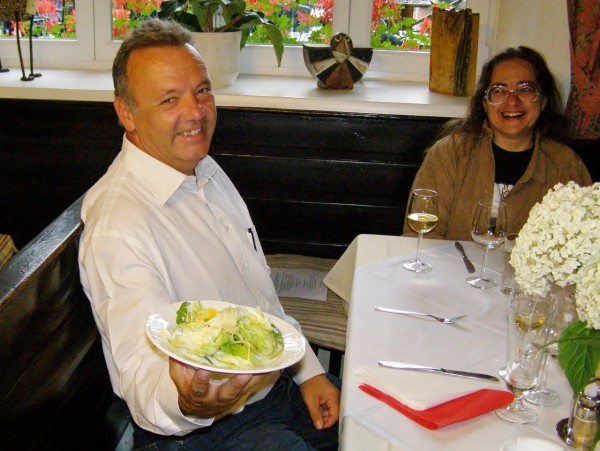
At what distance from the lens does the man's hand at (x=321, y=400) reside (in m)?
1.64

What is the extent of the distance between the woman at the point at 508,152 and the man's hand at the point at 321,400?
72 cm

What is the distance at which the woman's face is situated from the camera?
90.5 inches

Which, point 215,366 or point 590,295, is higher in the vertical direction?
point 590,295

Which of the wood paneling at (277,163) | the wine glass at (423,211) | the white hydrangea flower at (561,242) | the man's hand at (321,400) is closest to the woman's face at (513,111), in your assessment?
the wood paneling at (277,163)

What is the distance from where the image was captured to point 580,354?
3.30ft

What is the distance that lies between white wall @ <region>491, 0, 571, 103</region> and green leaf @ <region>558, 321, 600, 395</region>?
5.93ft

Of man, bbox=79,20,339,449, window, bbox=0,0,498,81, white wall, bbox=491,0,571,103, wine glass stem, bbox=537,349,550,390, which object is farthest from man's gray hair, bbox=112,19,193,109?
window, bbox=0,0,498,81

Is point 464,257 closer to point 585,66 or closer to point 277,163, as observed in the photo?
point 585,66

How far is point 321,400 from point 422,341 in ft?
1.12

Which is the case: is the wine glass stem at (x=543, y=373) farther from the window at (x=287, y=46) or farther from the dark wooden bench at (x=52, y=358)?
the window at (x=287, y=46)

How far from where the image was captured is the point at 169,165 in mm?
1606

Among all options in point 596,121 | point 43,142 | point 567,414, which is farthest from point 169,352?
point 43,142

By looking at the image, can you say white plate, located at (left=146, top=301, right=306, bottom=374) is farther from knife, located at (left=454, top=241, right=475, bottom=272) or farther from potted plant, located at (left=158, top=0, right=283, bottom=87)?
potted plant, located at (left=158, top=0, right=283, bottom=87)

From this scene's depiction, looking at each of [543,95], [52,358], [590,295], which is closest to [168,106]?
[52,358]
